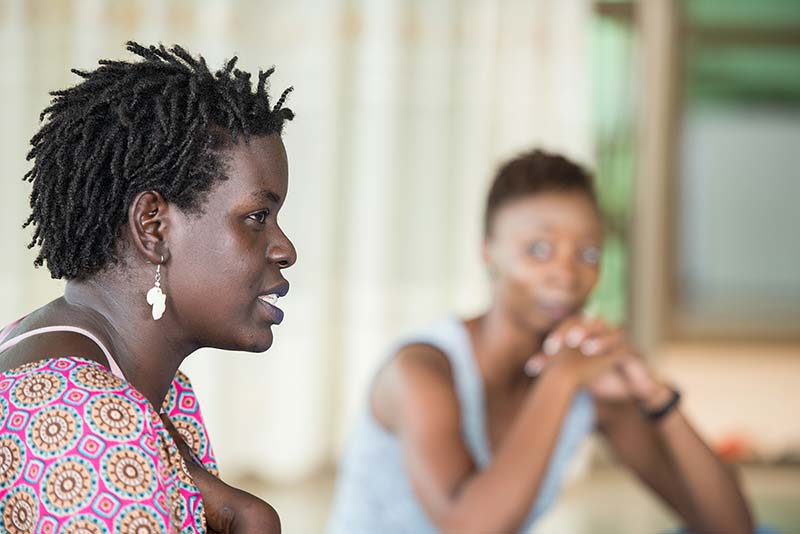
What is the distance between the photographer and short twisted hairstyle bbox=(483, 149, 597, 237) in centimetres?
226

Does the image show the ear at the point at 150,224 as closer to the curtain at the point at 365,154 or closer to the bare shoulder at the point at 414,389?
the bare shoulder at the point at 414,389

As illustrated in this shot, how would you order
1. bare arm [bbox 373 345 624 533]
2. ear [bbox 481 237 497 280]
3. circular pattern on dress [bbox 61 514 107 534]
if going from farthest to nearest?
ear [bbox 481 237 497 280] → bare arm [bbox 373 345 624 533] → circular pattern on dress [bbox 61 514 107 534]

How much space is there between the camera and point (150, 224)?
103 cm

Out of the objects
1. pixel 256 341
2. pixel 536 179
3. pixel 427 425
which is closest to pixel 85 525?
pixel 256 341

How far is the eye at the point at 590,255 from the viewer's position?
7.39ft

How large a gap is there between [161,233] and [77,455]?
0.79 feet

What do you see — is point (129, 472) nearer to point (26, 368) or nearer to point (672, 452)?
point (26, 368)

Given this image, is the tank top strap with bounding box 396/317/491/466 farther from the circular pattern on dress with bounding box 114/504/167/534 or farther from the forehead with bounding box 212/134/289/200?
the circular pattern on dress with bounding box 114/504/167/534

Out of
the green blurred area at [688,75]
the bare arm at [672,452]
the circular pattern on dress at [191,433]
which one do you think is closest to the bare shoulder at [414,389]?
the bare arm at [672,452]

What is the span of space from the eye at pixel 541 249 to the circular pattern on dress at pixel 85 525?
148 centimetres

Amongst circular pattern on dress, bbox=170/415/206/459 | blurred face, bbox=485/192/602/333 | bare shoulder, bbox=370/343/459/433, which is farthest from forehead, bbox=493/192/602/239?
circular pattern on dress, bbox=170/415/206/459

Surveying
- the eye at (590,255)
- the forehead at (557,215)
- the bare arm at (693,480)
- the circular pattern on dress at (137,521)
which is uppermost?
the forehead at (557,215)

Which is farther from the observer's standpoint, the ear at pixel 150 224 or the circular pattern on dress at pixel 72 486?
the ear at pixel 150 224

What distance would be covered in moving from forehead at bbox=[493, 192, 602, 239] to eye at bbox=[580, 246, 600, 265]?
1.0 inches
